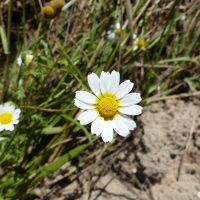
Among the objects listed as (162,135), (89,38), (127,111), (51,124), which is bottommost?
(127,111)

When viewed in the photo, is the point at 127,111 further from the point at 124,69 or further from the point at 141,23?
the point at 141,23

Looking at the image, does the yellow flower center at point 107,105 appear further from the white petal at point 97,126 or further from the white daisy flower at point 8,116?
the white daisy flower at point 8,116

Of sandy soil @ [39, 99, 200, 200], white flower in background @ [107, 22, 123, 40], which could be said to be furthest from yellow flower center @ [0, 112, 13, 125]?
white flower in background @ [107, 22, 123, 40]

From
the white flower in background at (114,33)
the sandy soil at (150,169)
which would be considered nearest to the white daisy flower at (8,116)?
the sandy soil at (150,169)

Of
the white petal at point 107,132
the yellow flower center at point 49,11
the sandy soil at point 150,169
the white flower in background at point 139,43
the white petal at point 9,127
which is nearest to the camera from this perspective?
the white petal at point 107,132

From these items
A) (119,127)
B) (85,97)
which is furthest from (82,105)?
(119,127)

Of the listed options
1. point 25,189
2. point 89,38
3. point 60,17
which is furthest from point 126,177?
point 60,17

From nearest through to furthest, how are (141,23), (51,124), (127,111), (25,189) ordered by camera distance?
(127,111) < (25,189) < (51,124) < (141,23)
